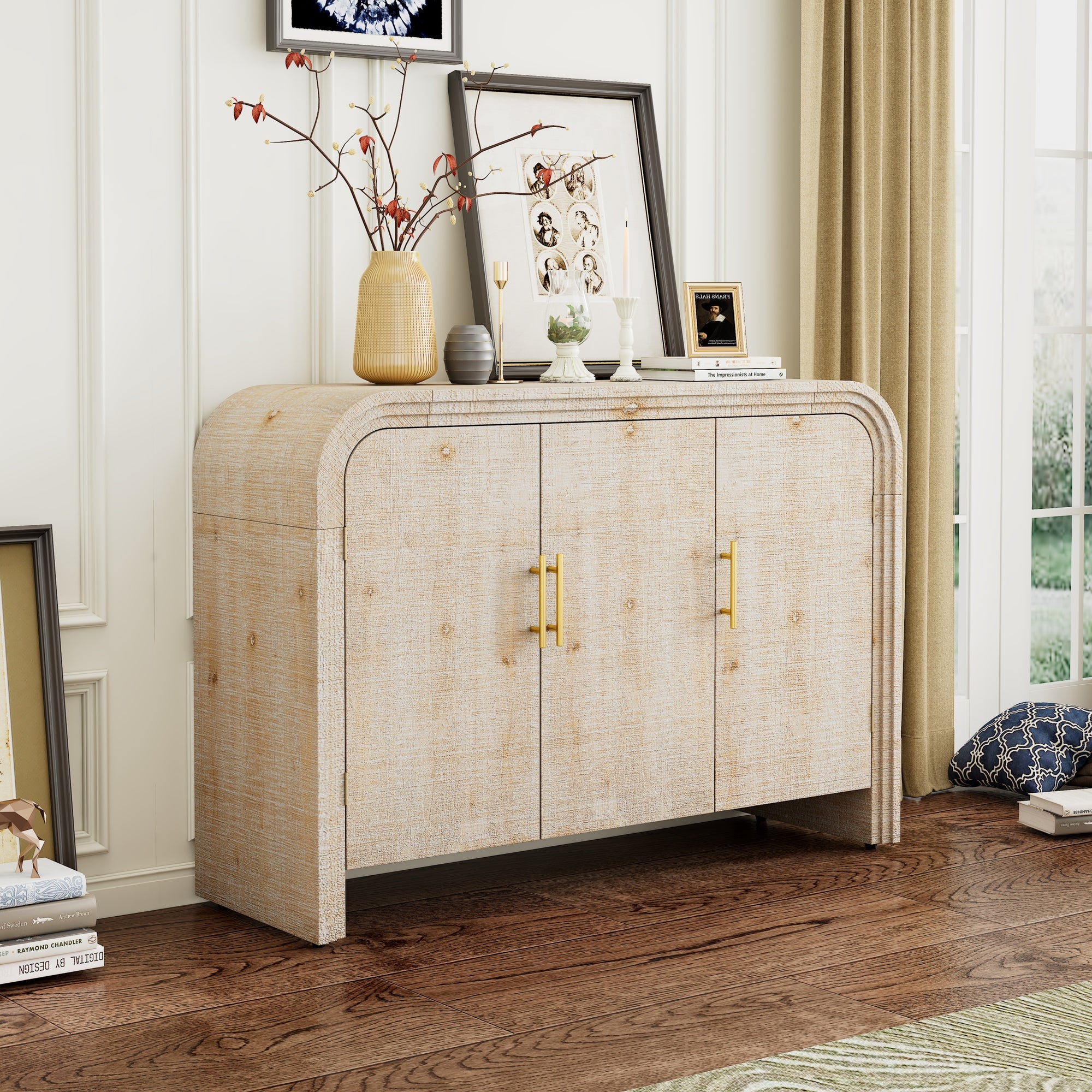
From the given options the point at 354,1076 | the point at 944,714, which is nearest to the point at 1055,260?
the point at 944,714

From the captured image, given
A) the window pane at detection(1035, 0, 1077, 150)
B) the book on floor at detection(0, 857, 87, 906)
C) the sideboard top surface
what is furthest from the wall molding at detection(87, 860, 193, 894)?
the window pane at detection(1035, 0, 1077, 150)

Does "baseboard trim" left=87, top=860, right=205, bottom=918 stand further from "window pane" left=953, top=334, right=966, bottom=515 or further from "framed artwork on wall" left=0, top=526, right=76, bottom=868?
"window pane" left=953, top=334, right=966, bottom=515

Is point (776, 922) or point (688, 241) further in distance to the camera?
point (688, 241)

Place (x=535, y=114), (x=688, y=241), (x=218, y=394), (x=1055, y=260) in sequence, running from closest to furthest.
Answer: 1. (x=218, y=394)
2. (x=535, y=114)
3. (x=688, y=241)
4. (x=1055, y=260)

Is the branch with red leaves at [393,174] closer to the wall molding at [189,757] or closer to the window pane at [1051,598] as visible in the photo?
the wall molding at [189,757]

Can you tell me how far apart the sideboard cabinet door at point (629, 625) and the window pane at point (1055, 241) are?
163 centimetres

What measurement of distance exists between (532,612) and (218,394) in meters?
0.76

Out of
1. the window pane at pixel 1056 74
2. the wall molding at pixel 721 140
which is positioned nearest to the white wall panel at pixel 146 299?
the wall molding at pixel 721 140

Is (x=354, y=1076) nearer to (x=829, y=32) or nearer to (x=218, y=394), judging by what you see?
(x=218, y=394)

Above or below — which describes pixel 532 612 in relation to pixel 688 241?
below

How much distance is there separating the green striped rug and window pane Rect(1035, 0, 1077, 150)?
2618 mm

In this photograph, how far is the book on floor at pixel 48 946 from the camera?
8.43 feet

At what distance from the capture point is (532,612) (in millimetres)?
2930

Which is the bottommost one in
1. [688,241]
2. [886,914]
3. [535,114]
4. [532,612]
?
[886,914]
